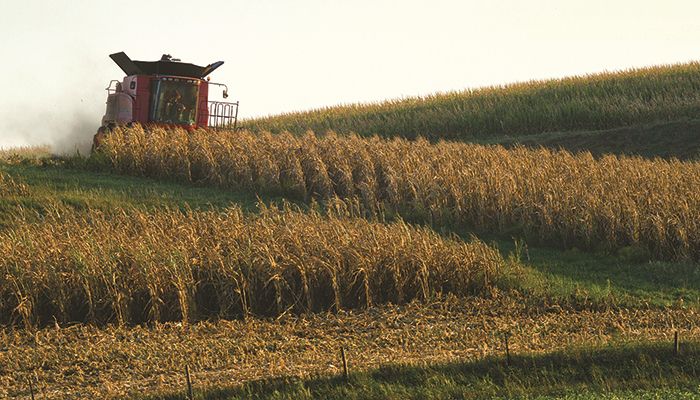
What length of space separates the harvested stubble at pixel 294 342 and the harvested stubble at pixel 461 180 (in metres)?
4.18

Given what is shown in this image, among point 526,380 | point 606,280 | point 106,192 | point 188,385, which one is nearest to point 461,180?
point 606,280

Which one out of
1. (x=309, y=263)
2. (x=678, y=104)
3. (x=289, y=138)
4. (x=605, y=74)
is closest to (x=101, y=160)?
(x=289, y=138)

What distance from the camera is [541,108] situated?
A: 4047 cm

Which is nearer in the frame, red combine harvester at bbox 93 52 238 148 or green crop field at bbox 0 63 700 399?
green crop field at bbox 0 63 700 399

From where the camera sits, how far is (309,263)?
53.9 feet

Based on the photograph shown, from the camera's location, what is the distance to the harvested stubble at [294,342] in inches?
496

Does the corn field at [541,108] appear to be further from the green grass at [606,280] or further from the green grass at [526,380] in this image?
the green grass at [526,380]

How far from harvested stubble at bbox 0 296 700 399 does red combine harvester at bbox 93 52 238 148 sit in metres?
15.5

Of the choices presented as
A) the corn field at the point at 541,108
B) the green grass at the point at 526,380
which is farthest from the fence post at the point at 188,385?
the corn field at the point at 541,108

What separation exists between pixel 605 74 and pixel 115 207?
28.2 m

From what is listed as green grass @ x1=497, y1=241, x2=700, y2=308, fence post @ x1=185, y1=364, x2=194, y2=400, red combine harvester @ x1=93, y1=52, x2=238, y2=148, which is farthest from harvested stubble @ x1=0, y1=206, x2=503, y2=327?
red combine harvester @ x1=93, y1=52, x2=238, y2=148

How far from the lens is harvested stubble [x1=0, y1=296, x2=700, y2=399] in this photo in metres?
12.6

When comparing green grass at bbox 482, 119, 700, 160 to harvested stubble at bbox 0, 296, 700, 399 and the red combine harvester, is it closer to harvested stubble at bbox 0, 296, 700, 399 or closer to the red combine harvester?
the red combine harvester

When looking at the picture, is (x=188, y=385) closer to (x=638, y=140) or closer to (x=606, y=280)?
(x=606, y=280)
